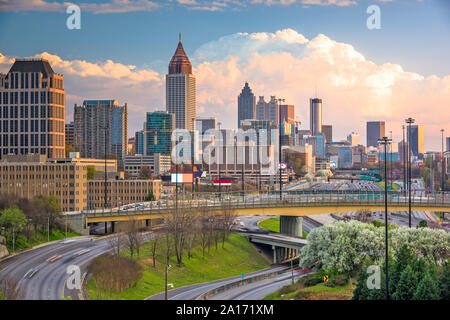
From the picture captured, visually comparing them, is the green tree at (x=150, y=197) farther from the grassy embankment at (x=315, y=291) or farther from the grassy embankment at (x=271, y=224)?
the grassy embankment at (x=315, y=291)

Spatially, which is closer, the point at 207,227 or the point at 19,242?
the point at 19,242

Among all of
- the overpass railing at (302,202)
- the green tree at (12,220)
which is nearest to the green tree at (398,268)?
the overpass railing at (302,202)

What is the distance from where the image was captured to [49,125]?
16675 cm

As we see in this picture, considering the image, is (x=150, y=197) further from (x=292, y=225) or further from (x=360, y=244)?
(x=360, y=244)

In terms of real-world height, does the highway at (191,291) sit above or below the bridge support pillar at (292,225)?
below

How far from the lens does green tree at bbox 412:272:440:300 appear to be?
31953 mm

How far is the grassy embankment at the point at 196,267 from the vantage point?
43987 millimetres

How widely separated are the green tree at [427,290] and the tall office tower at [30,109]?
474 feet

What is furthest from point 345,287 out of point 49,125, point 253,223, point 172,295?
point 49,125

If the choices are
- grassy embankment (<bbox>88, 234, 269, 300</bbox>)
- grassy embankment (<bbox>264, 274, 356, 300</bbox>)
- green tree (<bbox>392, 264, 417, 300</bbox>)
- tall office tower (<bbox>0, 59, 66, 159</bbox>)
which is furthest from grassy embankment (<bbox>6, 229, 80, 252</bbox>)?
tall office tower (<bbox>0, 59, 66, 159</bbox>)

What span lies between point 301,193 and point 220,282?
25.3 metres

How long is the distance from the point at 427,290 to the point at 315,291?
1086cm

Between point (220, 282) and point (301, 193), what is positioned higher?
point (301, 193)
